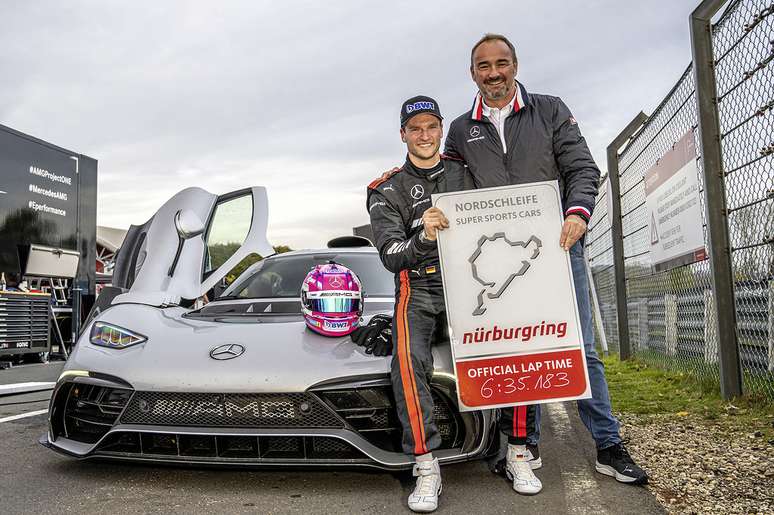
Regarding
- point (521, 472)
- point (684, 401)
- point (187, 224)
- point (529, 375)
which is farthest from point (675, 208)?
point (187, 224)

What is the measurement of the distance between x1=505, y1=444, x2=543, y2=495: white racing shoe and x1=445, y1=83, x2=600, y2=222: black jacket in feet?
3.58

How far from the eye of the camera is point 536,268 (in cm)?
293

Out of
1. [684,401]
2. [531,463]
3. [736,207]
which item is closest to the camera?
[531,463]

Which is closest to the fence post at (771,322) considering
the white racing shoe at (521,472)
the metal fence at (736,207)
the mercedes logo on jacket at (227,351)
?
the metal fence at (736,207)

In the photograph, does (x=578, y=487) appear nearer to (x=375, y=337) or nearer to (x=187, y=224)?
(x=375, y=337)

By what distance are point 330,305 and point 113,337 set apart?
3.54 feet

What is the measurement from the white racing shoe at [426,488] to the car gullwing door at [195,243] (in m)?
1.99

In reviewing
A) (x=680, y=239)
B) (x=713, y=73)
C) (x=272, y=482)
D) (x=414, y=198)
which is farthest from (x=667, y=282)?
(x=272, y=482)

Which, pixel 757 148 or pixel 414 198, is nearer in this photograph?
pixel 414 198

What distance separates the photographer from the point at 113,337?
10.9 feet

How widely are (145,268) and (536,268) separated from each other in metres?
2.41

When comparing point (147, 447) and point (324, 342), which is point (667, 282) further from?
point (147, 447)

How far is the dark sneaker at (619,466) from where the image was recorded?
288 centimetres

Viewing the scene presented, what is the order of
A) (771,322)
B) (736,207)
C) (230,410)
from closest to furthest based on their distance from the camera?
(230,410), (771,322), (736,207)
